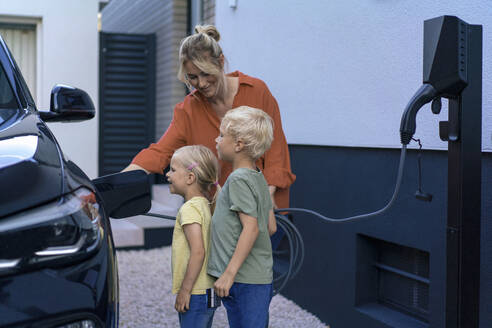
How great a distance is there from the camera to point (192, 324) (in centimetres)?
255

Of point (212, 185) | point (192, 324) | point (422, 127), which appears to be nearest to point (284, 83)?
point (422, 127)

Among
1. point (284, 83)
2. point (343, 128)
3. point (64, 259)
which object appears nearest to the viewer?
point (64, 259)

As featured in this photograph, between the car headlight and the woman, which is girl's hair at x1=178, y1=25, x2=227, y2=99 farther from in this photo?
the car headlight

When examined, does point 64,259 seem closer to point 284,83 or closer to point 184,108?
point 184,108

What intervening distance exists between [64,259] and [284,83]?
3.79 meters

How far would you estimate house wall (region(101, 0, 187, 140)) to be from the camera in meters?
8.88

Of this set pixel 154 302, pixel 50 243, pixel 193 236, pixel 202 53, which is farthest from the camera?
pixel 154 302

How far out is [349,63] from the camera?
4387 mm

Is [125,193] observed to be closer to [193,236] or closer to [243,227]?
[193,236]

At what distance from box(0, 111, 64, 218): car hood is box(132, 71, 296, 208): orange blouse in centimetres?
110

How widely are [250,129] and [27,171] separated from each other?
0.97 metres

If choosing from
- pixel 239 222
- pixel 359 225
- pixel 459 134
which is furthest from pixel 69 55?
pixel 459 134

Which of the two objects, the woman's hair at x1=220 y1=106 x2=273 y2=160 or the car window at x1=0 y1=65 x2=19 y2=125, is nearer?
the car window at x1=0 y1=65 x2=19 y2=125

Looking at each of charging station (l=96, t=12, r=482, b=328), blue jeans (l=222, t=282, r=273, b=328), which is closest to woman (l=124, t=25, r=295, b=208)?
blue jeans (l=222, t=282, r=273, b=328)
